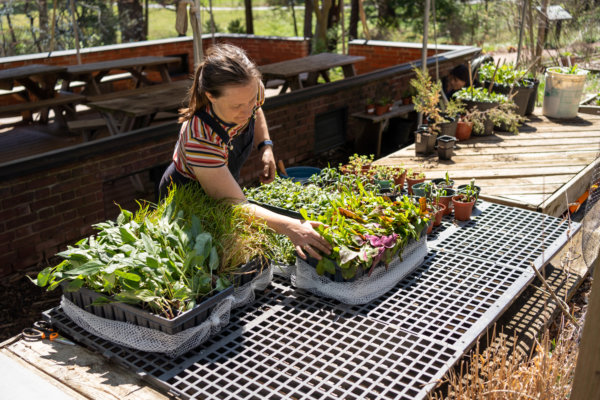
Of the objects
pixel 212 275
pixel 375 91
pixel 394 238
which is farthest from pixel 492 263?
pixel 375 91

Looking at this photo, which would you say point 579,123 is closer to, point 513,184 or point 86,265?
point 513,184

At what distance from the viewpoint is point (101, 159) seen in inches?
186

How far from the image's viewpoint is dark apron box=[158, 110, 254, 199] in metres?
2.43

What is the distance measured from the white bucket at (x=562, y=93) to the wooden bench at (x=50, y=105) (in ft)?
16.6

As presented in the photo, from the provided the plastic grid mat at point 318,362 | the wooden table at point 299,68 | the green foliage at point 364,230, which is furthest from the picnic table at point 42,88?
the plastic grid mat at point 318,362

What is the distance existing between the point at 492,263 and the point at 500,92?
401 centimetres

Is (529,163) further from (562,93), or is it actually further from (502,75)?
(502,75)

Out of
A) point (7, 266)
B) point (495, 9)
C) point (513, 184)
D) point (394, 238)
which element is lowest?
point (7, 266)

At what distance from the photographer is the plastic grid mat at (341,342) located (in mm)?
1980

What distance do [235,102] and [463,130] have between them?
3.58 m

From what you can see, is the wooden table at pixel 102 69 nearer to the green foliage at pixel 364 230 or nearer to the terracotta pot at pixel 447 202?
the terracotta pot at pixel 447 202

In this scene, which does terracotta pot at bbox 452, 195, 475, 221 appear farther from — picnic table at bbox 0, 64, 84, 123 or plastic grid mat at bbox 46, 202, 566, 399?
picnic table at bbox 0, 64, 84, 123

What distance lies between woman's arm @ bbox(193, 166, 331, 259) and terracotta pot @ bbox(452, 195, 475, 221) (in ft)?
4.15

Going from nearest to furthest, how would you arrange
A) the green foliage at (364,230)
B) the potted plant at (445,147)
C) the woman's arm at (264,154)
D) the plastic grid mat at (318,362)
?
the plastic grid mat at (318,362)
the green foliage at (364,230)
the woman's arm at (264,154)
the potted plant at (445,147)
